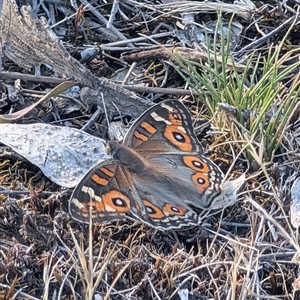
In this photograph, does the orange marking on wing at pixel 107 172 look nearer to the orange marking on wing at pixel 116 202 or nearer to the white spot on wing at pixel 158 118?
the orange marking on wing at pixel 116 202

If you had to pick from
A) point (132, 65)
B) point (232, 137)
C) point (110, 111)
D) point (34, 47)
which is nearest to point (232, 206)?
point (232, 137)

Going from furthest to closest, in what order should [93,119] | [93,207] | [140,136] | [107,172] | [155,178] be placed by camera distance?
[93,119]
[140,136]
[155,178]
[107,172]
[93,207]

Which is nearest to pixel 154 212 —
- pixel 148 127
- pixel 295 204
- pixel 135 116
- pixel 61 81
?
pixel 148 127

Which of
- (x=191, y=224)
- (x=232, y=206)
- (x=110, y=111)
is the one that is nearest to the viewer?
(x=191, y=224)

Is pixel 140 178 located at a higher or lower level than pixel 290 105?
lower

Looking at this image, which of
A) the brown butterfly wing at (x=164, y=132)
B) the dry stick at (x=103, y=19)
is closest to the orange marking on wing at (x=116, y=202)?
the brown butterfly wing at (x=164, y=132)

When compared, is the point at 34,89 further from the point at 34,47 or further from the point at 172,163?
the point at 172,163

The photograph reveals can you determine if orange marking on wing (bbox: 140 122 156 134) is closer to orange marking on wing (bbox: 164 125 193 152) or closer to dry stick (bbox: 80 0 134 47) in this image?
orange marking on wing (bbox: 164 125 193 152)

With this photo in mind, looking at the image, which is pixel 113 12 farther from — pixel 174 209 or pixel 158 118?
pixel 174 209
